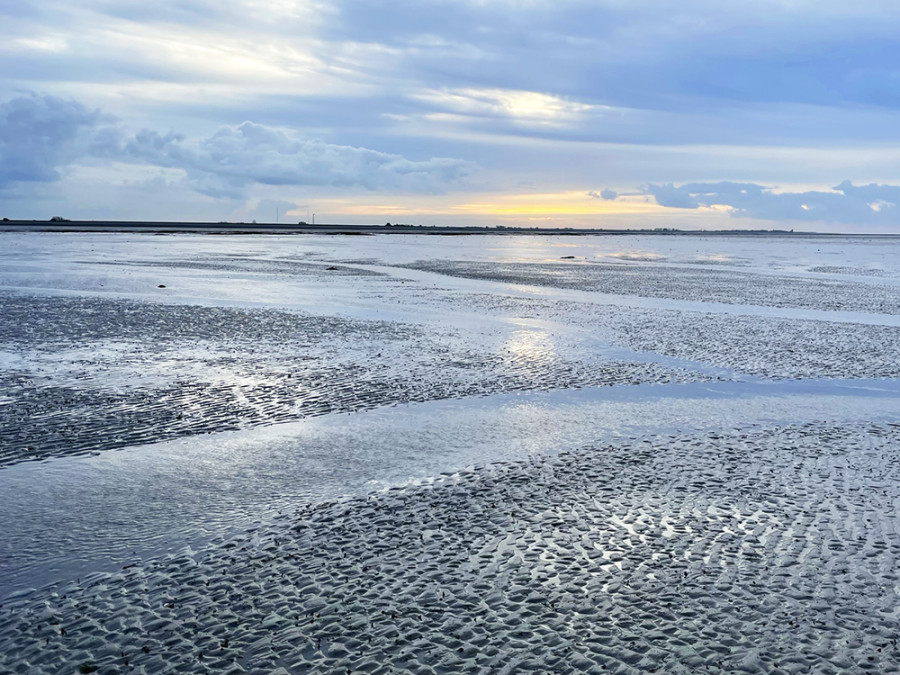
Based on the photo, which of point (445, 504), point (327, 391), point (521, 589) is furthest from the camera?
point (327, 391)

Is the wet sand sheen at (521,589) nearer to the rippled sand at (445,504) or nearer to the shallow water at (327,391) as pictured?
the rippled sand at (445,504)

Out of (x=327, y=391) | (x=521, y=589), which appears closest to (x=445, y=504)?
(x=521, y=589)

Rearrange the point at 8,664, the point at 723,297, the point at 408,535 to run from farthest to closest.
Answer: the point at 723,297 → the point at 408,535 → the point at 8,664

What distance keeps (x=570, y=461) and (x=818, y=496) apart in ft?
8.28

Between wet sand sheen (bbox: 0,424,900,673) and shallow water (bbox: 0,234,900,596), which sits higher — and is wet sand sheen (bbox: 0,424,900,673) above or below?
below

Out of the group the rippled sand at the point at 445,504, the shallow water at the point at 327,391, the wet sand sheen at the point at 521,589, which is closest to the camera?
the wet sand sheen at the point at 521,589

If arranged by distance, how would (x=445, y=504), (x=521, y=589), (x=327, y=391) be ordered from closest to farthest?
(x=521, y=589) < (x=445, y=504) < (x=327, y=391)

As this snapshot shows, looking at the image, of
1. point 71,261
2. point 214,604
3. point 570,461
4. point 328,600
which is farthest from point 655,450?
point 71,261

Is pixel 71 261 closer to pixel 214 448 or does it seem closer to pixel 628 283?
pixel 628 283

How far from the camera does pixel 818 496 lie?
784 centimetres

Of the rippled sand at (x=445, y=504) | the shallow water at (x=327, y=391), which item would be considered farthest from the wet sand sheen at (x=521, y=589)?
the shallow water at (x=327, y=391)

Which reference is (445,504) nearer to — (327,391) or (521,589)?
(521,589)

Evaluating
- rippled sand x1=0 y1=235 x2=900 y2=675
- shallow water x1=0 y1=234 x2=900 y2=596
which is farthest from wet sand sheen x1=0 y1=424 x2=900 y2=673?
shallow water x1=0 y1=234 x2=900 y2=596

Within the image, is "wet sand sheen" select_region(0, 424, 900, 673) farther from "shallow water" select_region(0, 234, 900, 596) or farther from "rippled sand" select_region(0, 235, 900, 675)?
"shallow water" select_region(0, 234, 900, 596)
